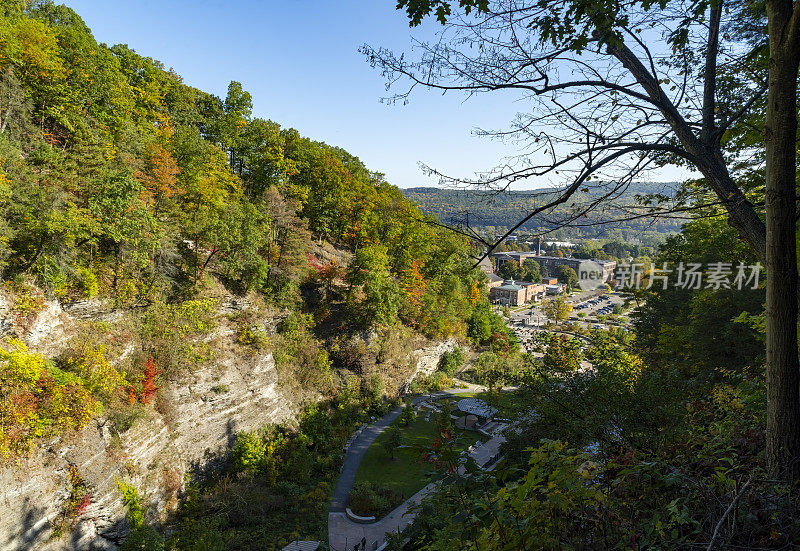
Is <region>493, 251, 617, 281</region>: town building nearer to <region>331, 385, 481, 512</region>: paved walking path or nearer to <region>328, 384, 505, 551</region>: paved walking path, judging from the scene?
<region>331, 385, 481, 512</region>: paved walking path

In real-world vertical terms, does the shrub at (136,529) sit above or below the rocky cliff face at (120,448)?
below

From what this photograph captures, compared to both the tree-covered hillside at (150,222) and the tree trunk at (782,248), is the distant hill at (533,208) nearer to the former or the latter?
the tree trunk at (782,248)

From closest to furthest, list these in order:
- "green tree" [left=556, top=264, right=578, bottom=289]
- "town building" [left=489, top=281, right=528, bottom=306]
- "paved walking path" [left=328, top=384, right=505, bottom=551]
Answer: "paved walking path" [left=328, top=384, right=505, bottom=551], "town building" [left=489, top=281, right=528, bottom=306], "green tree" [left=556, top=264, right=578, bottom=289]

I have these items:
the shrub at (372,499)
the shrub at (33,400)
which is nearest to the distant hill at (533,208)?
the shrub at (33,400)

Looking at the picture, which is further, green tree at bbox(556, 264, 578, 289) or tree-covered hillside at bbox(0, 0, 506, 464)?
green tree at bbox(556, 264, 578, 289)

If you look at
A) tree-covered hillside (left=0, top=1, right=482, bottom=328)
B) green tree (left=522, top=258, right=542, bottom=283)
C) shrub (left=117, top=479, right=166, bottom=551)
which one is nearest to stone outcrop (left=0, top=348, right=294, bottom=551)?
shrub (left=117, top=479, right=166, bottom=551)

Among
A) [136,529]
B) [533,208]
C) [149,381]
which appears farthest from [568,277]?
[533,208]

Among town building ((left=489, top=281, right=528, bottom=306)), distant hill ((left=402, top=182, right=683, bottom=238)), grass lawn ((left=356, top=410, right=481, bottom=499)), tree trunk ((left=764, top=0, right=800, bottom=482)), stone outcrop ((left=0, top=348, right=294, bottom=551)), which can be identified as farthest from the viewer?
town building ((left=489, top=281, right=528, bottom=306))
